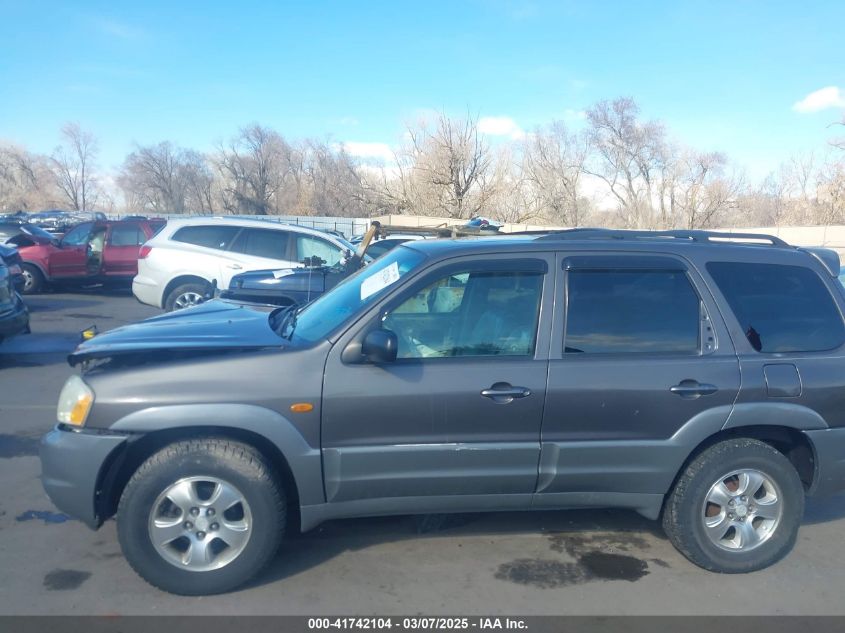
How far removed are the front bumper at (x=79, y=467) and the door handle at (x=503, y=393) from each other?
6.05ft

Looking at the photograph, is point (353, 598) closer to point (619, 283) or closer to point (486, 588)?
point (486, 588)

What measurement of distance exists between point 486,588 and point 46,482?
2345 mm

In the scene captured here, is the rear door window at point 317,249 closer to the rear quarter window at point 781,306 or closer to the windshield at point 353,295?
the windshield at point 353,295

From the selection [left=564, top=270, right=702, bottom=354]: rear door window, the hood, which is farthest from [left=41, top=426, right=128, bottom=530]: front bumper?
[left=564, top=270, right=702, bottom=354]: rear door window

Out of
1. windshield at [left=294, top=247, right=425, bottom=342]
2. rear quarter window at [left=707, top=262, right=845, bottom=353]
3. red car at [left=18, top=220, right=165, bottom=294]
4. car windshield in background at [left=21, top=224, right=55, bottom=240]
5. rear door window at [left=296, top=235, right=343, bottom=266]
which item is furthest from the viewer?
car windshield in background at [left=21, top=224, right=55, bottom=240]

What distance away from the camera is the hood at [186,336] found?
3.72 meters

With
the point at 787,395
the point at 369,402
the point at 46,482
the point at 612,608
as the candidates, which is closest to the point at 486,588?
the point at 612,608

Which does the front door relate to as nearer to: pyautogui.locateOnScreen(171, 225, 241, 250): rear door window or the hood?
the hood

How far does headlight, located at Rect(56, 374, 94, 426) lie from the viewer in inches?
141

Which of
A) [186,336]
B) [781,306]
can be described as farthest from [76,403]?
[781,306]

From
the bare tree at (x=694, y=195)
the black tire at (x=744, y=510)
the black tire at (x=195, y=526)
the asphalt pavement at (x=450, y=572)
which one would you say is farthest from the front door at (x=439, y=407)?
the bare tree at (x=694, y=195)

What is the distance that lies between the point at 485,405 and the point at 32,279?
15314 millimetres

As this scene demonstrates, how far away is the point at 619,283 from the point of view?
161 inches

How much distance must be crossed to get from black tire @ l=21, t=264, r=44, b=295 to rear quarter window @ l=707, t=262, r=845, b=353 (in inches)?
618
